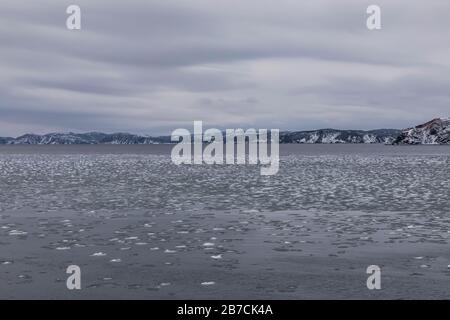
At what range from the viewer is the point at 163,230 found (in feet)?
81.7

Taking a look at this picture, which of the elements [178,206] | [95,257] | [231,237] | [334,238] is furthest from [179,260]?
[178,206]

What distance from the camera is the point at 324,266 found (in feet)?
59.1

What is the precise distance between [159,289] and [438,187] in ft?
121

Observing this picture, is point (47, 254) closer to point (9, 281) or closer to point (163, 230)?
point (9, 281)

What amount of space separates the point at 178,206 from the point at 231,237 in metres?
11.0

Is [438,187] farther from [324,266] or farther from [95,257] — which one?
[95,257]

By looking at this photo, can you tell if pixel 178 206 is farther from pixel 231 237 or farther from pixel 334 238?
pixel 334 238

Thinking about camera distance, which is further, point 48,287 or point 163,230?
point 163,230
